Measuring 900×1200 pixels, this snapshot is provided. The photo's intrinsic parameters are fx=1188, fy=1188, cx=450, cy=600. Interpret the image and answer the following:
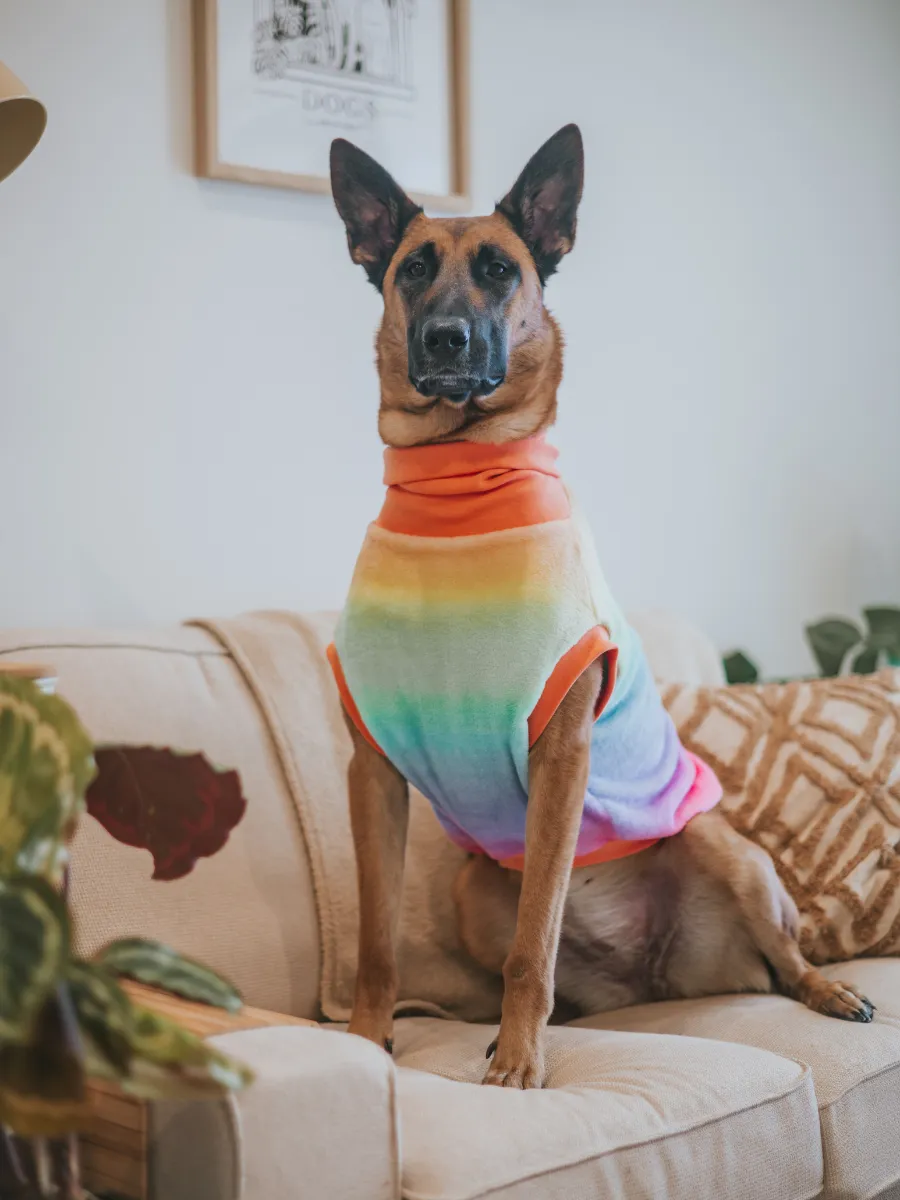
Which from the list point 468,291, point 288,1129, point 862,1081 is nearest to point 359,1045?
point 288,1129

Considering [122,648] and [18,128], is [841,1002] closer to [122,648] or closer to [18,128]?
[122,648]

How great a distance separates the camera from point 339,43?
6.96 ft

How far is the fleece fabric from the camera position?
1.34 meters

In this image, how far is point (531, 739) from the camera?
53.6 inches

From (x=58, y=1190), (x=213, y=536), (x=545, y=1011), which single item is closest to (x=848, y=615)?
(x=213, y=536)

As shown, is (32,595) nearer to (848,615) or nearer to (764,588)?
(764,588)

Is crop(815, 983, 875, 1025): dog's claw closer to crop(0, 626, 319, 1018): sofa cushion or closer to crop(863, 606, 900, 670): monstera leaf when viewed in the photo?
crop(0, 626, 319, 1018): sofa cushion

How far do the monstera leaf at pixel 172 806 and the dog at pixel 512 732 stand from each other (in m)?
0.69

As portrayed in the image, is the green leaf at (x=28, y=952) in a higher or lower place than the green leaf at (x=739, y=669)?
higher

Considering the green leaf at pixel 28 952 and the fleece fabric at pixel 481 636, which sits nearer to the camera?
the green leaf at pixel 28 952

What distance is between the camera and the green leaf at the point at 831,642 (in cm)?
255

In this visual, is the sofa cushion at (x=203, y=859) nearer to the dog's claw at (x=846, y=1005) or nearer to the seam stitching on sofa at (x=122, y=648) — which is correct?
the seam stitching on sofa at (x=122, y=648)

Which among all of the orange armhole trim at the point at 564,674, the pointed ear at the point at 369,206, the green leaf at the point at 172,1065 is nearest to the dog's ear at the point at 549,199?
the pointed ear at the point at 369,206

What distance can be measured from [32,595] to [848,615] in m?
2.00
